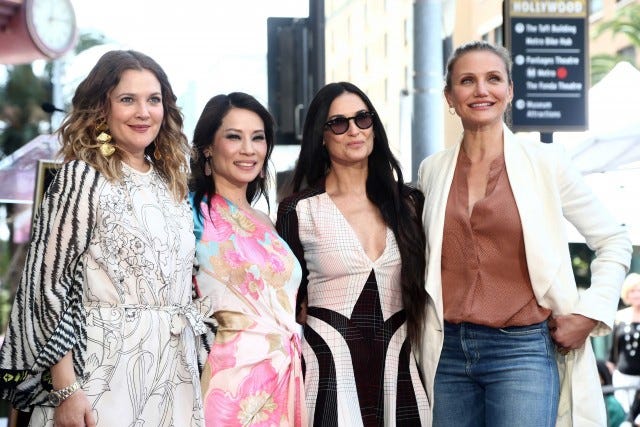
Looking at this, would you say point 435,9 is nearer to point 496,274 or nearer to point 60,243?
point 496,274

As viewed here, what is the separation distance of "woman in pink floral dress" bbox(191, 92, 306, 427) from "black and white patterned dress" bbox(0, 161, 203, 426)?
316mm

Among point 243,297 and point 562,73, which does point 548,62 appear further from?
point 243,297

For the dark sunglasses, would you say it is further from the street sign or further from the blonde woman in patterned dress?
the street sign

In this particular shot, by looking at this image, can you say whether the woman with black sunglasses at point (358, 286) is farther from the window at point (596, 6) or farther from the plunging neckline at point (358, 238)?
the window at point (596, 6)

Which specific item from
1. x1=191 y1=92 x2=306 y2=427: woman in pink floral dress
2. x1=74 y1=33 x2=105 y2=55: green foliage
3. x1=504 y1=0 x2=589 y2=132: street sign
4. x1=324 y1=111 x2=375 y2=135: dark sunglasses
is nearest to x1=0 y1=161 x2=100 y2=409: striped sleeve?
x1=191 y1=92 x2=306 y2=427: woman in pink floral dress

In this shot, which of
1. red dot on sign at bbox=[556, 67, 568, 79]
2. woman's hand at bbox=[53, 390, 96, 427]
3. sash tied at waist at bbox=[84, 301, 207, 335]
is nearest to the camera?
woman's hand at bbox=[53, 390, 96, 427]

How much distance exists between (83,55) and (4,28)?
0.61m

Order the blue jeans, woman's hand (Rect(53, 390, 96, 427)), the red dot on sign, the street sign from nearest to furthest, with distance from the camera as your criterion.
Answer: woman's hand (Rect(53, 390, 96, 427))
the blue jeans
the street sign
the red dot on sign

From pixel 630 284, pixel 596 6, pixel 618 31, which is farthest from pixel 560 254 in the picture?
pixel 596 6

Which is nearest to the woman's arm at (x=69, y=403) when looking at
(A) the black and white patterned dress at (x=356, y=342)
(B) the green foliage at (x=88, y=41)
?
(A) the black and white patterned dress at (x=356, y=342)

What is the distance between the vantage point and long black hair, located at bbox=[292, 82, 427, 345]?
150 inches

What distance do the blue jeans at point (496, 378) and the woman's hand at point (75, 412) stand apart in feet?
4.09

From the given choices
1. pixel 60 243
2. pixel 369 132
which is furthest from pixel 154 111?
pixel 369 132

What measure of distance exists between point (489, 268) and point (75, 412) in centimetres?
144
